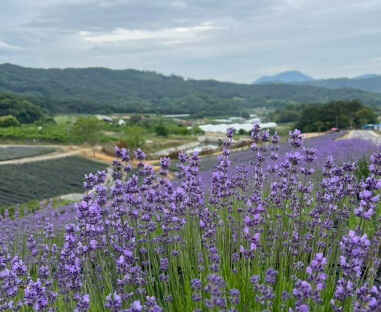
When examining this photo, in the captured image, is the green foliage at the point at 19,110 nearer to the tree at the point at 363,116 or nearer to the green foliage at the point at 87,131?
the green foliage at the point at 87,131

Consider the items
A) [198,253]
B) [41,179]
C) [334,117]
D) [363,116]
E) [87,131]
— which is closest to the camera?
[198,253]

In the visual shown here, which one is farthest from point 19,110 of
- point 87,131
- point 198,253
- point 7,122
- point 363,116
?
point 198,253

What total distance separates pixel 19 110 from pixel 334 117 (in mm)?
63398

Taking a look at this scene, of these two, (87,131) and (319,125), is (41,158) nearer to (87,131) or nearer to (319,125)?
(87,131)

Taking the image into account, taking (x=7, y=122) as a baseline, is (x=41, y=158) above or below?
below

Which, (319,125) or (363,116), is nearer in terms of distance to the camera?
(319,125)

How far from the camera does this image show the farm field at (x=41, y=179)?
2612cm

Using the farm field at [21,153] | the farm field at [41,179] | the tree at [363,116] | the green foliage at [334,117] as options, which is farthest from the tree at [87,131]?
the tree at [363,116]

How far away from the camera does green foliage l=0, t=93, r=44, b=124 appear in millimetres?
96438

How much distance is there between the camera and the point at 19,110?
321ft

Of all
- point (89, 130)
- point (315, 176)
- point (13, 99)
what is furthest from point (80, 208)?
point (13, 99)

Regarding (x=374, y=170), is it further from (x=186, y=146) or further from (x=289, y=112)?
(x=289, y=112)

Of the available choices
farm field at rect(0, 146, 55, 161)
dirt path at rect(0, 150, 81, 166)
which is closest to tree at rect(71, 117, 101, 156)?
dirt path at rect(0, 150, 81, 166)

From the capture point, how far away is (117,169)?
420 centimetres
